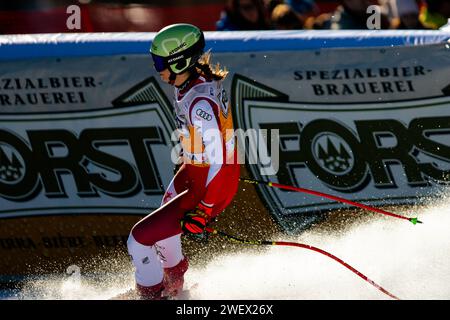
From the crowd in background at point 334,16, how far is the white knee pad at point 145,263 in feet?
10.7

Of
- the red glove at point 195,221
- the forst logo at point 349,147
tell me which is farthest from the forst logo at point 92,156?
the red glove at point 195,221

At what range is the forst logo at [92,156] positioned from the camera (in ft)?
24.3

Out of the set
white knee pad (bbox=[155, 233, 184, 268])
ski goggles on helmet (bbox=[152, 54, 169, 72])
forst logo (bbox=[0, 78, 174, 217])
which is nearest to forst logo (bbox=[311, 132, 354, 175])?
forst logo (bbox=[0, 78, 174, 217])

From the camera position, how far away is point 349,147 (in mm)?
7309

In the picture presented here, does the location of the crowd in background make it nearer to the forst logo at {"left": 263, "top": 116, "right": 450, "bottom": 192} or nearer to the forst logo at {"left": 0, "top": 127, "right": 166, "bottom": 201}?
the forst logo at {"left": 263, "top": 116, "right": 450, "bottom": 192}

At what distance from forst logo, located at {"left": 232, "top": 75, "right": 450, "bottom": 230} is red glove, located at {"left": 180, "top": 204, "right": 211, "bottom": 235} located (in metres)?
1.56

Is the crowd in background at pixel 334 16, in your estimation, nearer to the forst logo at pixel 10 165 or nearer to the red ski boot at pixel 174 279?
the forst logo at pixel 10 165

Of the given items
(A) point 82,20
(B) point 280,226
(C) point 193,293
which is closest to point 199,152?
(C) point 193,293

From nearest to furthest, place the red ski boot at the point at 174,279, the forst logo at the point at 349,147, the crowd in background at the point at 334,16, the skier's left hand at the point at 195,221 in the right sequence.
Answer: the skier's left hand at the point at 195,221, the red ski boot at the point at 174,279, the forst logo at the point at 349,147, the crowd in background at the point at 334,16

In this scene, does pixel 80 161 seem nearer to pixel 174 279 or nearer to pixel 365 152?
pixel 174 279

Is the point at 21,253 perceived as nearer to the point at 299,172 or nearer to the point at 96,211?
the point at 96,211

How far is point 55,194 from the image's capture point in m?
7.55

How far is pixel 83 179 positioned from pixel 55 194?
25cm
